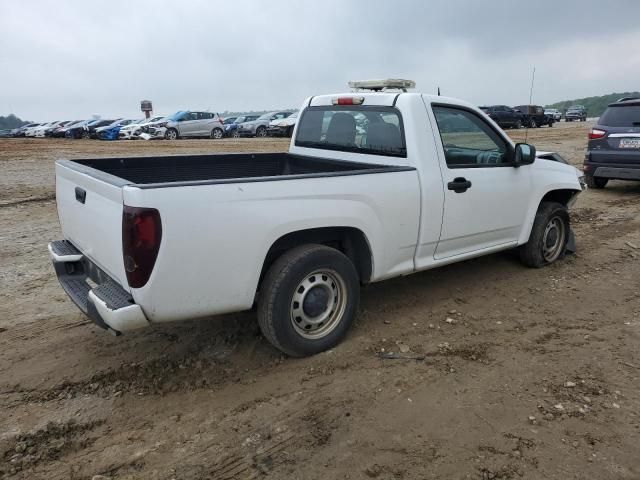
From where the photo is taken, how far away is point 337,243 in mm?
3891

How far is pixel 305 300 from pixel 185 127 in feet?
87.2

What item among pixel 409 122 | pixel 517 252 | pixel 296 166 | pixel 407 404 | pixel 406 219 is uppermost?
pixel 409 122

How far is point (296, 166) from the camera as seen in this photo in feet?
A: 17.0

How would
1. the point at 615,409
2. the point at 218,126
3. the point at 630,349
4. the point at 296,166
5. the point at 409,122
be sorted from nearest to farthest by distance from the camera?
the point at 615,409
the point at 630,349
the point at 409,122
the point at 296,166
the point at 218,126

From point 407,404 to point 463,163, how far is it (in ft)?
7.19

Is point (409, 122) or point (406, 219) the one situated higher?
point (409, 122)

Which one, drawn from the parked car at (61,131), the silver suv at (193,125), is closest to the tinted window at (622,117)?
the silver suv at (193,125)

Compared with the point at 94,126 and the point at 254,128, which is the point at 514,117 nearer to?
the point at 254,128

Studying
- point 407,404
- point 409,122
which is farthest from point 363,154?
point 407,404

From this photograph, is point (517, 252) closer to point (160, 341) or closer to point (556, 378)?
point (556, 378)

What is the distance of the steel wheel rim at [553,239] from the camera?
5.38 metres

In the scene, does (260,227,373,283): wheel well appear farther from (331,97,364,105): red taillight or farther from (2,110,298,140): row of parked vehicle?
(2,110,298,140): row of parked vehicle

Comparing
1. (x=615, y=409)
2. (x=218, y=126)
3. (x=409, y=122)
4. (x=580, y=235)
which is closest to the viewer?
(x=615, y=409)

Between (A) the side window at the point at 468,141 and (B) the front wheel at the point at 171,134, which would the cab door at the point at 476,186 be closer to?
(A) the side window at the point at 468,141
